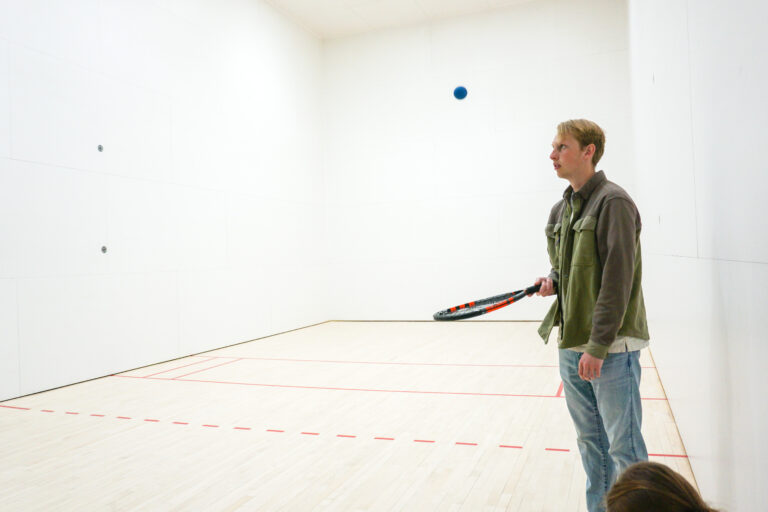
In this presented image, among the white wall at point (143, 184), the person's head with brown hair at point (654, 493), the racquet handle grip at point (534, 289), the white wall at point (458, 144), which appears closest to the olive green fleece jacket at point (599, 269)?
the racquet handle grip at point (534, 289)

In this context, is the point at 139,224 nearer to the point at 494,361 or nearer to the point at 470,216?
the point at 494,361

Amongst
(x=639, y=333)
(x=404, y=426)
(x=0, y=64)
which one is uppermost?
(x=0, y=64)

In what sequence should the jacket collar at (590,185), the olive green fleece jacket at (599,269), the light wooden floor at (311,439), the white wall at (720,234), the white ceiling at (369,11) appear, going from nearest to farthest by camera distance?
the white wall at (720,234)
the olive green fleece jacket at (599,269)
the jacket collar at (590,185)
the light wooden floor at (311,439)
the white ceiling at (369,11)

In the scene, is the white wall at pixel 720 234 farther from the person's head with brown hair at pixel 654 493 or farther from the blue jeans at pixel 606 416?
the person's head with brown hair at pixel 654 493

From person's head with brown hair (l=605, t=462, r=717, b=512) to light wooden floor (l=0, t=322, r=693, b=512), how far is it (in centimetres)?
134

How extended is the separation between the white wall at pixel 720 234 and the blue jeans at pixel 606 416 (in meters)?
0.19

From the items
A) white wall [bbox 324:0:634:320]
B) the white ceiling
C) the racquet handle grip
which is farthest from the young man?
the white ceiling

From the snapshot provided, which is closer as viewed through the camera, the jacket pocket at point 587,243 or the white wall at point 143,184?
the jacket pocket at point 587,243

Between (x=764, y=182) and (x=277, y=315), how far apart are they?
6276 millimetres

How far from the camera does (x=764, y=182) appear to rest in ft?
2.81

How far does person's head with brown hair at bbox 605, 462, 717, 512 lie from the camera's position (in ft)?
2.29

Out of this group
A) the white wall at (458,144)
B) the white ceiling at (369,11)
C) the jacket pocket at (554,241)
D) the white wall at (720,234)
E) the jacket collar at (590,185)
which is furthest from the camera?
A: the white ceiling at (369,11)

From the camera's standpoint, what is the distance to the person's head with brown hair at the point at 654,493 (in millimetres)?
698

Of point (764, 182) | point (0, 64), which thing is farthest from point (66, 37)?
point (764, 182)
